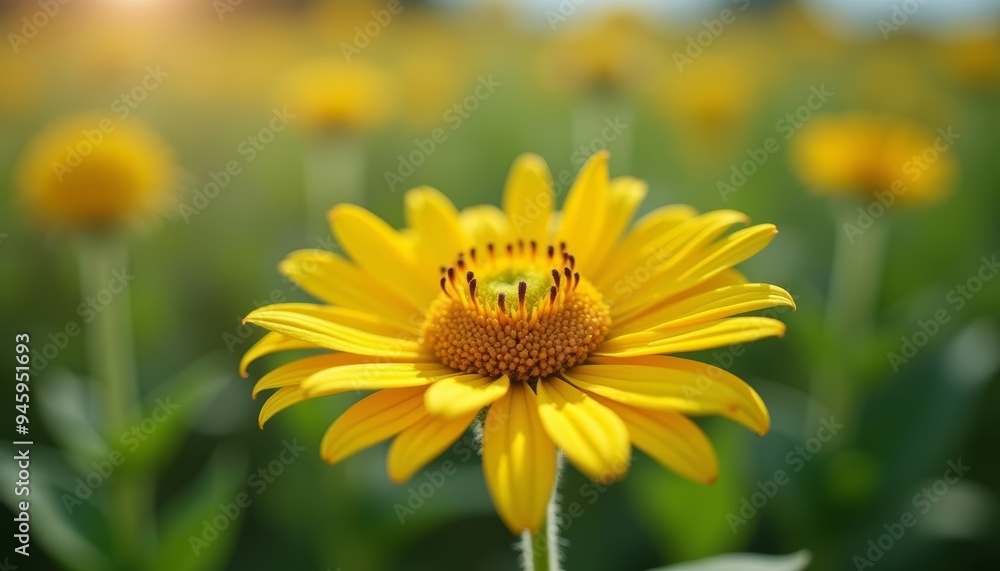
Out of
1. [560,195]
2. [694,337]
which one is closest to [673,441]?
[694,337]

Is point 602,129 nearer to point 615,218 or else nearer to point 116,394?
point 615,218

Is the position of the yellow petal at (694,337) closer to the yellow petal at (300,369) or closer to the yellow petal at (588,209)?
the yellow petal at (588,209)

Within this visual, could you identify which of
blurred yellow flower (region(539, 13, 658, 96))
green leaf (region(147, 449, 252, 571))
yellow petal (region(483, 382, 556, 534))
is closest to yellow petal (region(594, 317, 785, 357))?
yellow petal (region(483, 382, 556, 534))

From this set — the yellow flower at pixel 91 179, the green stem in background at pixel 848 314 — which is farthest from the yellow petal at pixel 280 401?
the green stem in background at pixel 848 314

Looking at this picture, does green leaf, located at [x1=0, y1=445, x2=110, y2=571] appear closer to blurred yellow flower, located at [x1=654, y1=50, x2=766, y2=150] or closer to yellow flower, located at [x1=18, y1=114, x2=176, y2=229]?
yellow flower, located at [x1=18, y1=114, x2=176, y2=229]

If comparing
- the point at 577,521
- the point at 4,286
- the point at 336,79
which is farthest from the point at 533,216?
the point at 4,286

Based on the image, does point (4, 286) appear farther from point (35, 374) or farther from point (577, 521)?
point (577, 521)
